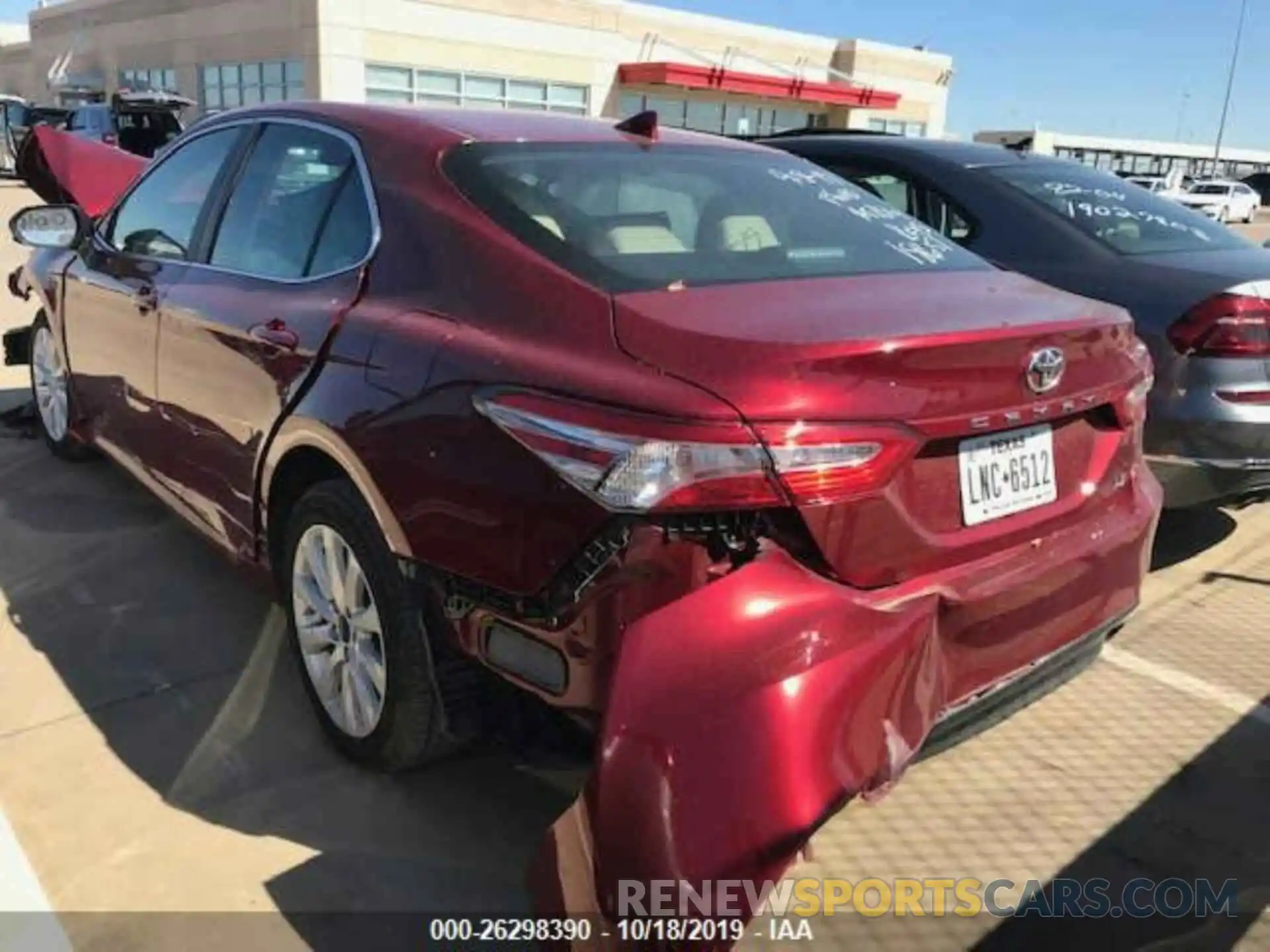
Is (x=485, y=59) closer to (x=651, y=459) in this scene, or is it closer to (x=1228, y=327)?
(x=1228, y=327)

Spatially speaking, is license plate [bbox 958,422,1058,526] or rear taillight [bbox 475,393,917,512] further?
license plate [bbox 958,422,1058,526]

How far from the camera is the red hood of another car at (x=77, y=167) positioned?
575cm

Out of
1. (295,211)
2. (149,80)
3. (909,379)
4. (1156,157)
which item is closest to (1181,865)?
(909,379)

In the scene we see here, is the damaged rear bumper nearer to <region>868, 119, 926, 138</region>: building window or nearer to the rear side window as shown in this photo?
the rear side window

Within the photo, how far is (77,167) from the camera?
5.82m

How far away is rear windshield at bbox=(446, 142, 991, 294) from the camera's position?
2.41 m

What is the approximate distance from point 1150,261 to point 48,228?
442cm

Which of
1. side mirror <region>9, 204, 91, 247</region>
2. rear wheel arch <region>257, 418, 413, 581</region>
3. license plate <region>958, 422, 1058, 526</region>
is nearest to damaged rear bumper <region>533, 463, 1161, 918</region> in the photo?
license plate <region>958, 422, 1058, 526</region>

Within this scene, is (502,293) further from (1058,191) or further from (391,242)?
(1058,191)

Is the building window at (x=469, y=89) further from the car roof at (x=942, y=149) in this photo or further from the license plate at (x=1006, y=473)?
the license plate at (x=1006, y=473)

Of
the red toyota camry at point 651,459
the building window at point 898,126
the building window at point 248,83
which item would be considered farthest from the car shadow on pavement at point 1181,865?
the building window at point 898,126

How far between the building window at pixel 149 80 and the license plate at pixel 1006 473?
1508 inches

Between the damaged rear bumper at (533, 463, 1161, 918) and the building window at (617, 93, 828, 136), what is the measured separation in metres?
34.6

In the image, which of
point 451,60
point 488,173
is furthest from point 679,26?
point 488,173
